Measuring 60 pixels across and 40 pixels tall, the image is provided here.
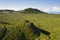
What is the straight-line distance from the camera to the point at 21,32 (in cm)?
4969

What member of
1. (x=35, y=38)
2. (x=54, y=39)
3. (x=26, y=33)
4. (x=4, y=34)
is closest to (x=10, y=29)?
(x=4, y=34)

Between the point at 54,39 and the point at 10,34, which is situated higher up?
the point at 10,34

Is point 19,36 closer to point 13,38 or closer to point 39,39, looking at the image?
point 13,38

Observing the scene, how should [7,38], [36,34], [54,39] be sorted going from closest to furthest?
1. [7,38]
2. [36,34]
3. [54,39]

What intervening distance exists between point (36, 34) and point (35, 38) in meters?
2.13

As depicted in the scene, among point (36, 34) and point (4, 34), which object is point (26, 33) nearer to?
point (36, 34)

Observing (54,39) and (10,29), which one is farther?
(54,39)

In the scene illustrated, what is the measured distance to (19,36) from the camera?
159ft

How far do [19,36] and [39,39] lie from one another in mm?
7015

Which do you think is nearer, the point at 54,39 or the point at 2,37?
the point at 2,37

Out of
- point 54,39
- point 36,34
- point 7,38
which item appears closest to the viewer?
point 7,38

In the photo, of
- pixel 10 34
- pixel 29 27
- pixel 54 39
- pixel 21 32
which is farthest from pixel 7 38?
pixel 54 39

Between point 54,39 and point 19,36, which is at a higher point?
point 19,36

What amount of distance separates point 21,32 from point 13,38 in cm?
347
